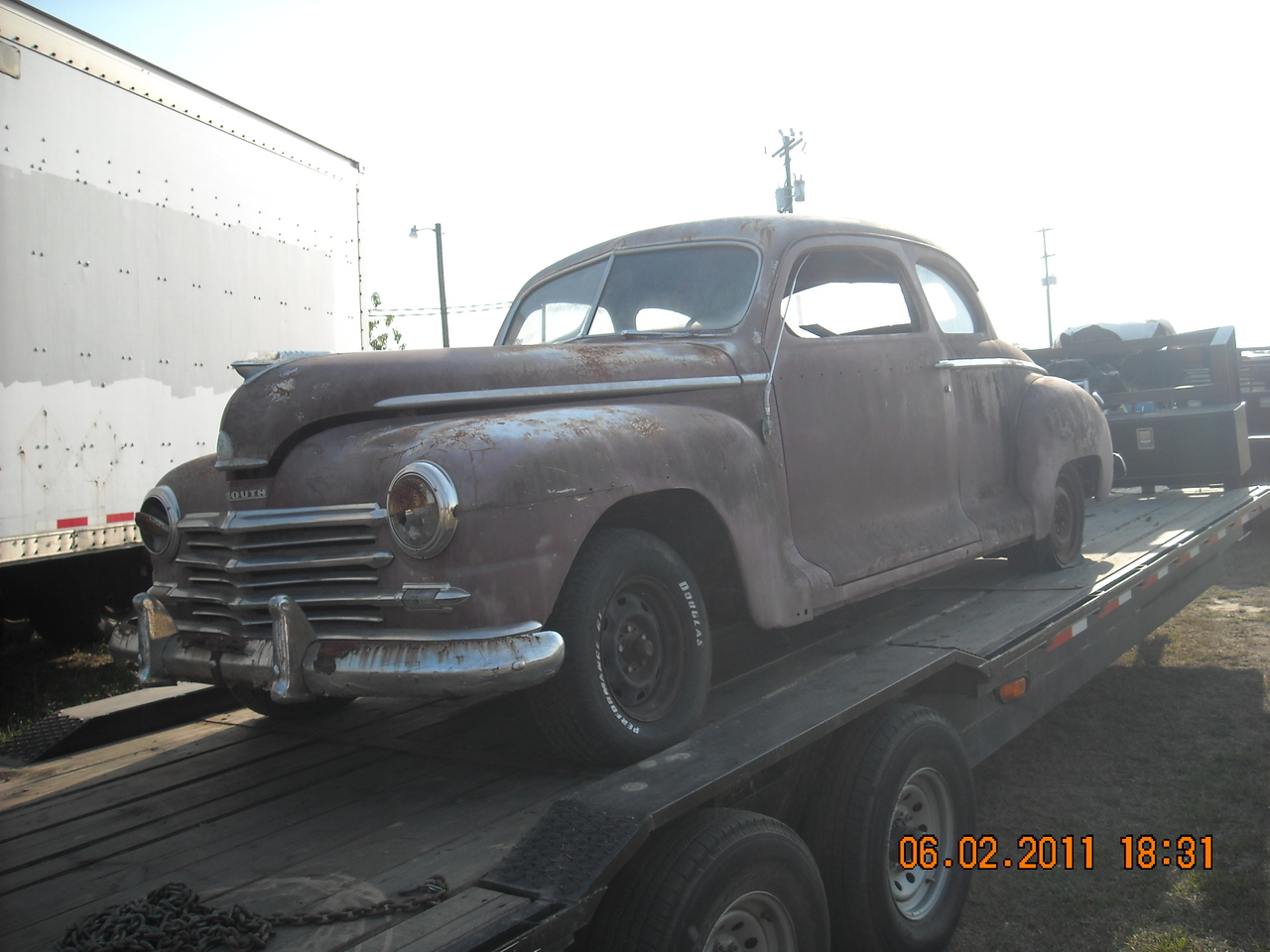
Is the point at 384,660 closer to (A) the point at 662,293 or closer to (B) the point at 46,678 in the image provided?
(A) the point at 662,293

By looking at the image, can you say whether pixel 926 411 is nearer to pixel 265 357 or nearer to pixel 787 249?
pixel 787 249

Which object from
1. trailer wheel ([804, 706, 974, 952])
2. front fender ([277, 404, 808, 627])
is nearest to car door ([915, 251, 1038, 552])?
trailer wheel ([804, 706, 974, 952])

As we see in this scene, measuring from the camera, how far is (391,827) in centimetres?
250

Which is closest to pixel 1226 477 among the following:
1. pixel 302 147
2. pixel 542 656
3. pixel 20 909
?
pixel 542 656

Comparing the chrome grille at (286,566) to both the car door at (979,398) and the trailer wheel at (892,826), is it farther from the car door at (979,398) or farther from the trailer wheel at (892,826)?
the car door at (979,398)

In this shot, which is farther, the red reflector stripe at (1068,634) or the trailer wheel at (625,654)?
the red reflector stripe at (1068,634)

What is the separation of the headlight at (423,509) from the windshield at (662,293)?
150 centimetres

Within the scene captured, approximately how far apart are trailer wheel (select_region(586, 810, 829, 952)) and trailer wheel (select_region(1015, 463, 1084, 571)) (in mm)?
3012

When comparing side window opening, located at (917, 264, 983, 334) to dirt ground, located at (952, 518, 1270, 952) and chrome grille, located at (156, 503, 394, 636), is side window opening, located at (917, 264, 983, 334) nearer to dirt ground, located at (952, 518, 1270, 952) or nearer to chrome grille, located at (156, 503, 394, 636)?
dirt ground, located at (952, 518, 1270, 952)

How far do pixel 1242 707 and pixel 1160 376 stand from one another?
3.78 meters

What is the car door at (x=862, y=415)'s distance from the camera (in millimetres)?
3625

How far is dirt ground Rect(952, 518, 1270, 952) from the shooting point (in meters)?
3.28

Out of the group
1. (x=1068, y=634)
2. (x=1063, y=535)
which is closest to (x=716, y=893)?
(x=1068, y=634)

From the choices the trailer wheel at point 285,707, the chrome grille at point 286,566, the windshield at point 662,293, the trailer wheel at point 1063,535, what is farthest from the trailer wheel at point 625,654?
the trailer wheel at point 1063,535
